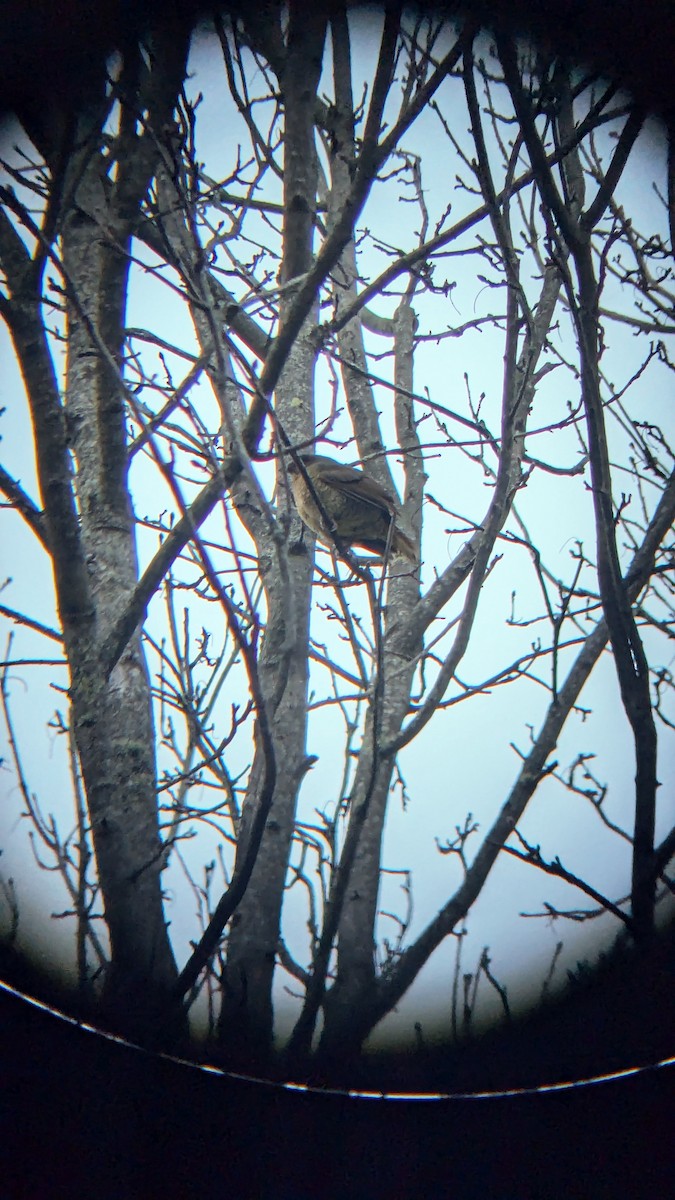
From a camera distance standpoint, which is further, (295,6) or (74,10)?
(295,6)

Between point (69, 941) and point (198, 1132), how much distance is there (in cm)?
29

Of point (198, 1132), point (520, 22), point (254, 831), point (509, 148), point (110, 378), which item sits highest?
point (509, 148)

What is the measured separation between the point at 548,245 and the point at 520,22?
1.27 feet

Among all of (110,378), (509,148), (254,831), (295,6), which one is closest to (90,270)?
(110,378)

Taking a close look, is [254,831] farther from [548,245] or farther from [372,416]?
[372,416]

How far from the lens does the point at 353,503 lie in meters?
2.62

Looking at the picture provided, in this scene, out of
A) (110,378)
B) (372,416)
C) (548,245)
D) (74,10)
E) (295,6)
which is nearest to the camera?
(74,10)

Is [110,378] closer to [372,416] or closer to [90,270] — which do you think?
[90,270]

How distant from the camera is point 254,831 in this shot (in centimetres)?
117

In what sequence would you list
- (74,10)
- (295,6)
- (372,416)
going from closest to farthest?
(74,10) → (295,6) → (372,416)

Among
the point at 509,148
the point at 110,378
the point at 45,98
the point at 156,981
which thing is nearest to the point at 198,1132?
the point at 156,981

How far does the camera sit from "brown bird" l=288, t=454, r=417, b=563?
8.16ft

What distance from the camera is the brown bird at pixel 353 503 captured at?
2.49m

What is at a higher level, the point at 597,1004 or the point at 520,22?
the point at 520,22
